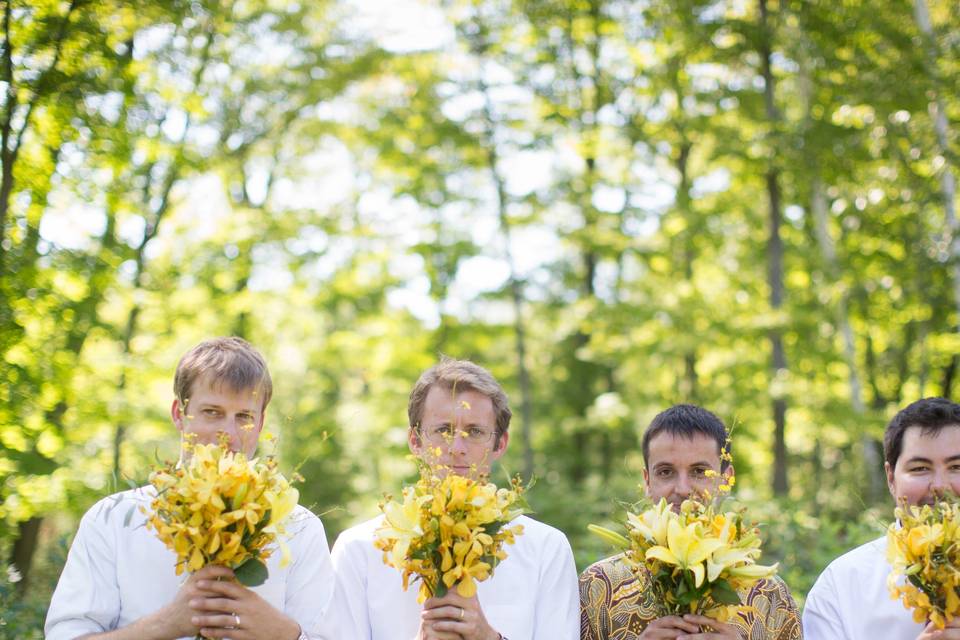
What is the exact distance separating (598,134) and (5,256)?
37.8 ft

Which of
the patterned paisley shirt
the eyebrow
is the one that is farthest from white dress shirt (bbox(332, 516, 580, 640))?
the eyebrow

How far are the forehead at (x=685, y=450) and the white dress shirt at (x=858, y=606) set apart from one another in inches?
35.5

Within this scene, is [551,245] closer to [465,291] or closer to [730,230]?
[465,291]

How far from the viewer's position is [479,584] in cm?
429

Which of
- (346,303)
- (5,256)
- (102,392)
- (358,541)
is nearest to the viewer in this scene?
(358,541)

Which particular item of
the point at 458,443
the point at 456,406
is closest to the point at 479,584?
the point at 458,443

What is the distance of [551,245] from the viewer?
18469mm

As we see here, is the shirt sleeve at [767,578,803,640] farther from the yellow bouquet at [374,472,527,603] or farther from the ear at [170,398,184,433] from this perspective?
the ear at [170,398,184,433]

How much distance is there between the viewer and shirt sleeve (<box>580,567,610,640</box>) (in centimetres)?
430

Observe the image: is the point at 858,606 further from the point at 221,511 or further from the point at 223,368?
the point at 223,368

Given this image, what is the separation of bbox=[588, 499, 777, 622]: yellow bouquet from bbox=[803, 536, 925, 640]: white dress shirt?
1070 mm

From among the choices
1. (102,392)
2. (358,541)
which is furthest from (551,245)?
(358,541)

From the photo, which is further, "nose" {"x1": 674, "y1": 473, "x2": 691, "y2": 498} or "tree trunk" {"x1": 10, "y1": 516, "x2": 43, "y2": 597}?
"tree trunk" {"x1": 10, "y1": 516, "x2": 43, "y2": 597}

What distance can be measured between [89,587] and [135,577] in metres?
0.18
